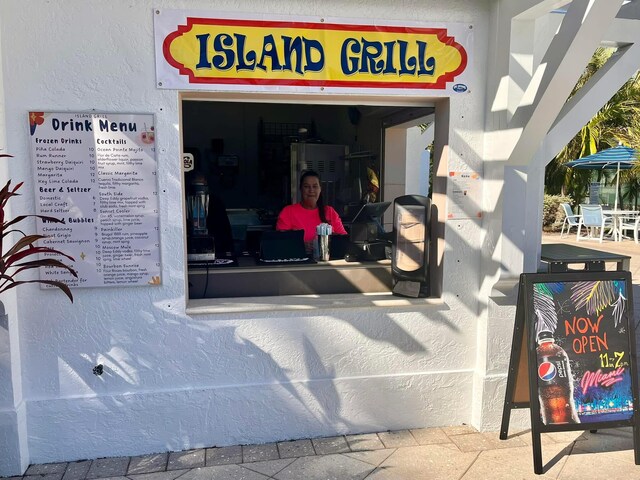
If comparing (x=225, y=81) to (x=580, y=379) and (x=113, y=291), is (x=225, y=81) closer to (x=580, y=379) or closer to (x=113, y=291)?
(x=113, y=291)

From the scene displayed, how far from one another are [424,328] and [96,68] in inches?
98.0

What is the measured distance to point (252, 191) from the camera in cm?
794

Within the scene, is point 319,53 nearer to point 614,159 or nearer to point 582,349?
point 582,349

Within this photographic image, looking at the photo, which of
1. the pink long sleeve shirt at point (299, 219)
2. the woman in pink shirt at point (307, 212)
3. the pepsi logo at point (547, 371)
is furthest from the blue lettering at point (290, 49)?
the pepsi logo at point (547, 371)

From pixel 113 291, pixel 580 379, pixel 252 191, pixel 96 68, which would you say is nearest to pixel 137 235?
pixel 113 291

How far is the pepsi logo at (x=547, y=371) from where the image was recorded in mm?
2990

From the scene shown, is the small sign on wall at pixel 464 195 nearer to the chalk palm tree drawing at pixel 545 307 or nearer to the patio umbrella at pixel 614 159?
the chalk palm tree drawing at pixel 545 307

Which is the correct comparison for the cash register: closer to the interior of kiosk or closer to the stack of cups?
the interior of kiosk

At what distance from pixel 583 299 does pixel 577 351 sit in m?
0.30

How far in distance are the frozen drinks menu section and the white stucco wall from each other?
2.7 inches

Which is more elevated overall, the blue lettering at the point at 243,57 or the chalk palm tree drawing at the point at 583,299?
the blue lettering at the point at 243,57

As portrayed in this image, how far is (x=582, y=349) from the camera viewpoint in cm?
304

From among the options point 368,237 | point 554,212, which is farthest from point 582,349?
point 554,212

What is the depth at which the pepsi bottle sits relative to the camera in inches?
117
